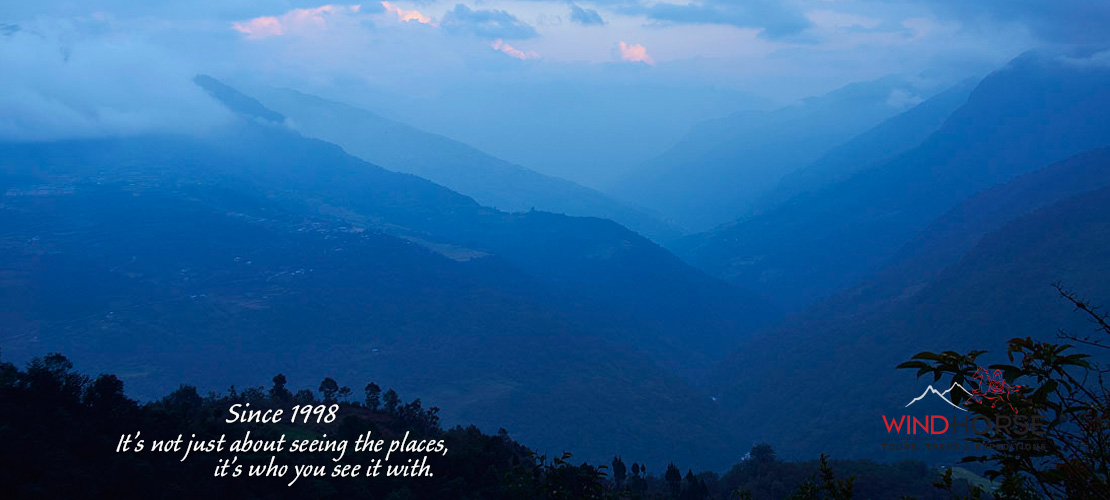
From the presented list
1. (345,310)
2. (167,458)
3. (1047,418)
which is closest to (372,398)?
(167,458)

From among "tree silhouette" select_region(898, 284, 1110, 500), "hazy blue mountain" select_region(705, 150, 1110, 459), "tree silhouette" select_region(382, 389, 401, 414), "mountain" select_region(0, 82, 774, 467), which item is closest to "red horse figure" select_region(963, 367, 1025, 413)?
"tree silhouette" select_region(898, 284, 1110, 500)

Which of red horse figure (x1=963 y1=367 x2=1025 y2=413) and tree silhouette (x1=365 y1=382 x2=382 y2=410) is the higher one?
tree silhouette (x1=365 y1=382 x2=382 y2=410)

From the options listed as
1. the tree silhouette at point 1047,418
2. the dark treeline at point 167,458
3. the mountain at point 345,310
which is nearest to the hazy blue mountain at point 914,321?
the mountain at point 345,310

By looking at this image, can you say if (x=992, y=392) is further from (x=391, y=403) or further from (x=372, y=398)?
(x=372, y=398)

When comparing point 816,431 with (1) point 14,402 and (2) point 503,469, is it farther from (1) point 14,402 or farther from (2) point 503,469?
(1) point 14,402

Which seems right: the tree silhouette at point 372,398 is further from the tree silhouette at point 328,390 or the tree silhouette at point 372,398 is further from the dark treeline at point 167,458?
the dark treeline at point 167,458

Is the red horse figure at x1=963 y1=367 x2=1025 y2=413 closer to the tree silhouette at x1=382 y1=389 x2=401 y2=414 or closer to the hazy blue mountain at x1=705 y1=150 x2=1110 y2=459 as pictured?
the tree silhouette at x1=382 y1=389 x2=401 y2=414
